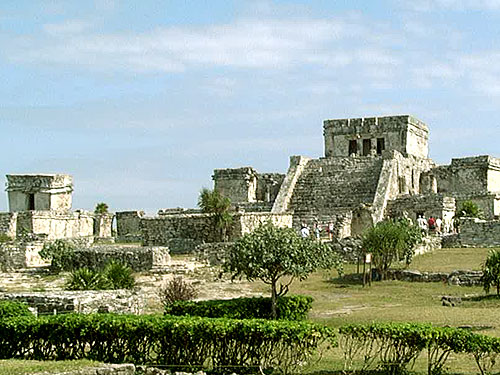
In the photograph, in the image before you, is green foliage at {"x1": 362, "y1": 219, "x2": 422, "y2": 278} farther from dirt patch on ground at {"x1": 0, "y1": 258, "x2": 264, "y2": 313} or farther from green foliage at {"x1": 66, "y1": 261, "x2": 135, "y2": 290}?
green foliage at {"x1": 66, "y1": 261, "x2": 135, "y2": 290}

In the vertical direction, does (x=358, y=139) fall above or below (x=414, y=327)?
above

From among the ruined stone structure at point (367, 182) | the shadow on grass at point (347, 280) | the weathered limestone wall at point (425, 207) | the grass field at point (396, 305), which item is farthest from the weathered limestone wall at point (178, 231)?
the weathered limestone wall at point (425, 207)

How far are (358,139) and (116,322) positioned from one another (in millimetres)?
35828

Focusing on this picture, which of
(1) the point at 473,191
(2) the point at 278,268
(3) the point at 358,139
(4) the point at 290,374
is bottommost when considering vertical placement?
(4) the point at 290,374

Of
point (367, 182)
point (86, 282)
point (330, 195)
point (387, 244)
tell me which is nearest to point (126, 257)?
point (86, 282)

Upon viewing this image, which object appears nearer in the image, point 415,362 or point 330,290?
point 415,362

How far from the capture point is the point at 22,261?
3391cm

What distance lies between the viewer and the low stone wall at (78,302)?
63.8 feet

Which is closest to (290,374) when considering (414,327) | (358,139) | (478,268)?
(414,327)

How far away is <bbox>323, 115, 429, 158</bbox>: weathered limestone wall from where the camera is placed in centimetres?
Answer: 4819

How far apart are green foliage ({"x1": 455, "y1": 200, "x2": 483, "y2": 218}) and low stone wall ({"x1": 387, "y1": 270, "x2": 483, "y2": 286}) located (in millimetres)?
11355

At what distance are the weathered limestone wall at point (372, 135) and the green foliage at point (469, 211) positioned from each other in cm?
955

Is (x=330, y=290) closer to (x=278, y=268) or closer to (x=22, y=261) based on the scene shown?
(x=278, y=268)

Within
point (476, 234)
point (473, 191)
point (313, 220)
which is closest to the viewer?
point (476, 234)
